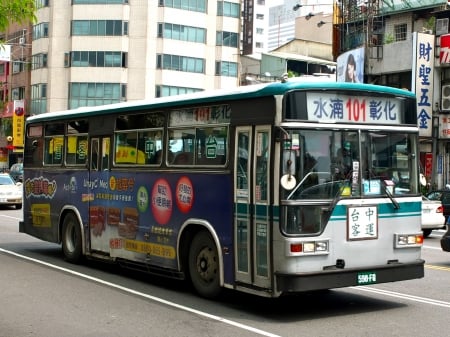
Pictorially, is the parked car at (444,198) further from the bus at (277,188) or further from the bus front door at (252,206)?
the bus front door at (252,206)

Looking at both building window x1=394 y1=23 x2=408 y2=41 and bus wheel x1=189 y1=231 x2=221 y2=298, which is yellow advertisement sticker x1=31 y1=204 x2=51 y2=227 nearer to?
bus wheel x1=189 y1=231 x2=221 y2=298

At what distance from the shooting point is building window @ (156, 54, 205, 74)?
65188mm

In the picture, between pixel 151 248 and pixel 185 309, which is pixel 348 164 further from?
pixel 151 248

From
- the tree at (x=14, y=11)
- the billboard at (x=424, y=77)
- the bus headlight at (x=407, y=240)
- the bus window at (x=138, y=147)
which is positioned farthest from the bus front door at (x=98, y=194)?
the billboard at (x=424, y=77)

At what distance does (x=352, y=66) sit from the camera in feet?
116

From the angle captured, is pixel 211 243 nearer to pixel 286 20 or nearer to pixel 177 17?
pixel 177 17

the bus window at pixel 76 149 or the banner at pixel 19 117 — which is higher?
the banner at pixel 19 117

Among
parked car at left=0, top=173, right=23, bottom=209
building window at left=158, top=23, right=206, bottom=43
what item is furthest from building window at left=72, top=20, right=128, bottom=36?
parked car at left=0, top=173, right=23, bottom=209

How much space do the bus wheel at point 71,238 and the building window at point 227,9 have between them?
57.6 m

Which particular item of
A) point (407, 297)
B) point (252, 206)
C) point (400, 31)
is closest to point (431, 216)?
point (407, 297)

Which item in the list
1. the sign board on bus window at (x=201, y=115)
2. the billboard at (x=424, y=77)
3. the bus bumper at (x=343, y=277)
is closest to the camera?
the bus bumper at (x=343, y=277)

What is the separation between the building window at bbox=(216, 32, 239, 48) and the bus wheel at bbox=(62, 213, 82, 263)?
5661 centimetres

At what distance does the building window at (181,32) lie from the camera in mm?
65438

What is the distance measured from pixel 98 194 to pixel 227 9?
5906 centimetres
